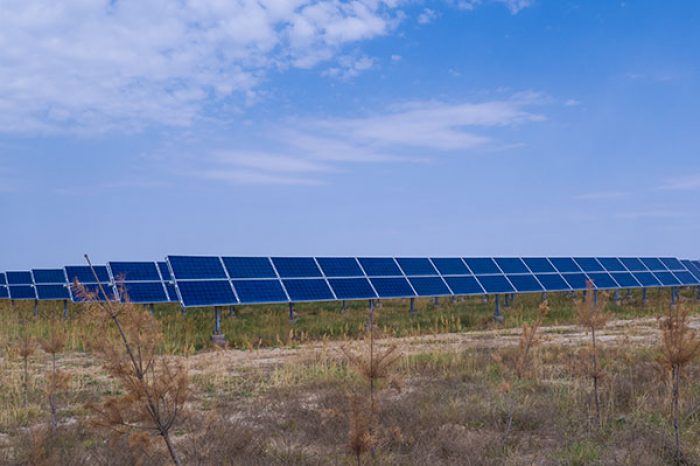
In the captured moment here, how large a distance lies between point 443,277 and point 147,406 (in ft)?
62.9

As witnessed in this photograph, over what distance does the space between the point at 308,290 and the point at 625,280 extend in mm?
16325

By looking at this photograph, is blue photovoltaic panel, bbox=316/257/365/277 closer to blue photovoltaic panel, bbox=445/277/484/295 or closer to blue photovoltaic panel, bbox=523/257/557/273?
blue photovoltaic panel, bbox=445/277/484/295

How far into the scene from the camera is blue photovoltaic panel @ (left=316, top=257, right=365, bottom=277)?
20.6 metres

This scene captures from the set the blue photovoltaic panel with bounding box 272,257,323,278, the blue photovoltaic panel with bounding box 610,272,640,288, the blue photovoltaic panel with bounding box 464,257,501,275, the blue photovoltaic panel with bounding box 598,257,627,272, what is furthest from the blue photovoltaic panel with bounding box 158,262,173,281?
the blue photovoltaic panel with bounding box 598,257,627,272

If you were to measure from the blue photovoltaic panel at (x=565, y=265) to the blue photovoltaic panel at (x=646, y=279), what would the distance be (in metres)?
2.89

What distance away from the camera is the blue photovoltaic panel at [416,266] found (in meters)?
22.6

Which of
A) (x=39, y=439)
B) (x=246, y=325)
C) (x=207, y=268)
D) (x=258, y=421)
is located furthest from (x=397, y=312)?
(x=39, y=439)

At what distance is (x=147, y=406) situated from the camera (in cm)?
405

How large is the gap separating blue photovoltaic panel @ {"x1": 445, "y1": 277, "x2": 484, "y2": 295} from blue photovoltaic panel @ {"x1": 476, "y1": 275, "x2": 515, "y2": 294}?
267mm

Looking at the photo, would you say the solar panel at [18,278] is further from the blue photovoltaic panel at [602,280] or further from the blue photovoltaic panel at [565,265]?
the blue photovoltaic panel at [602,280]

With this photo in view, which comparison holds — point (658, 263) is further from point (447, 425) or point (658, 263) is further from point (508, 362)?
point (447, 425)

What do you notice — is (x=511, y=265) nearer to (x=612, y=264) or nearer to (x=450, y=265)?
(x=450, y=265)

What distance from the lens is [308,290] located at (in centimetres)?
1847

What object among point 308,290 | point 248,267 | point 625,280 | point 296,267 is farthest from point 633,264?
point 248,267
